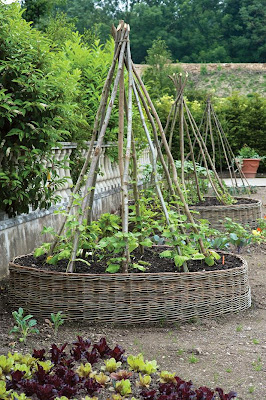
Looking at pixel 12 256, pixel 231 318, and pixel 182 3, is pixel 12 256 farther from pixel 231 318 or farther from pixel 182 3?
pixel 182 3

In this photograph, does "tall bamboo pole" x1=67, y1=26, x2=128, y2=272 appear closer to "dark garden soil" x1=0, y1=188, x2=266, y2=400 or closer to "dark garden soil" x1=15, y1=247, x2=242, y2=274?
"dark garden soil" x1=15, y1=247, x2=242, y2=274

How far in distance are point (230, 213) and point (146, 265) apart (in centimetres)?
386

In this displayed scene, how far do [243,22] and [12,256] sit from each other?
5625cm

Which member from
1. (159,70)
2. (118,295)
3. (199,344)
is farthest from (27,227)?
(159,70)

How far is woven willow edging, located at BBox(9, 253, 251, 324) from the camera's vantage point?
393 centimetres

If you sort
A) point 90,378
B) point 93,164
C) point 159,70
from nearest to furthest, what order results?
point 90,378, point 93,164, point 159,70

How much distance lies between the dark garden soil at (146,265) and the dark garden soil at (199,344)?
387mm

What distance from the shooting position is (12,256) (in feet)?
16.4

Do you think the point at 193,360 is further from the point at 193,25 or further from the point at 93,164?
the point at 193,25

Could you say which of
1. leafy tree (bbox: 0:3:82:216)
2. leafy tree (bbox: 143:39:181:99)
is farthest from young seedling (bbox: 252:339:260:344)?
leafy tree (bbox: 143:39:181:99)

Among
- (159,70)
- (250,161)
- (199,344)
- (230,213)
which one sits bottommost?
(250,161)

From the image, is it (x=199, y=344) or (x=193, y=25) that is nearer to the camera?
(x=199, y=344)

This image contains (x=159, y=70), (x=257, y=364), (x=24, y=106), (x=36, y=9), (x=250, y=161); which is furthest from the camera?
(x=159, y=70)

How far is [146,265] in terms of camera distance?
4445 millimetres
